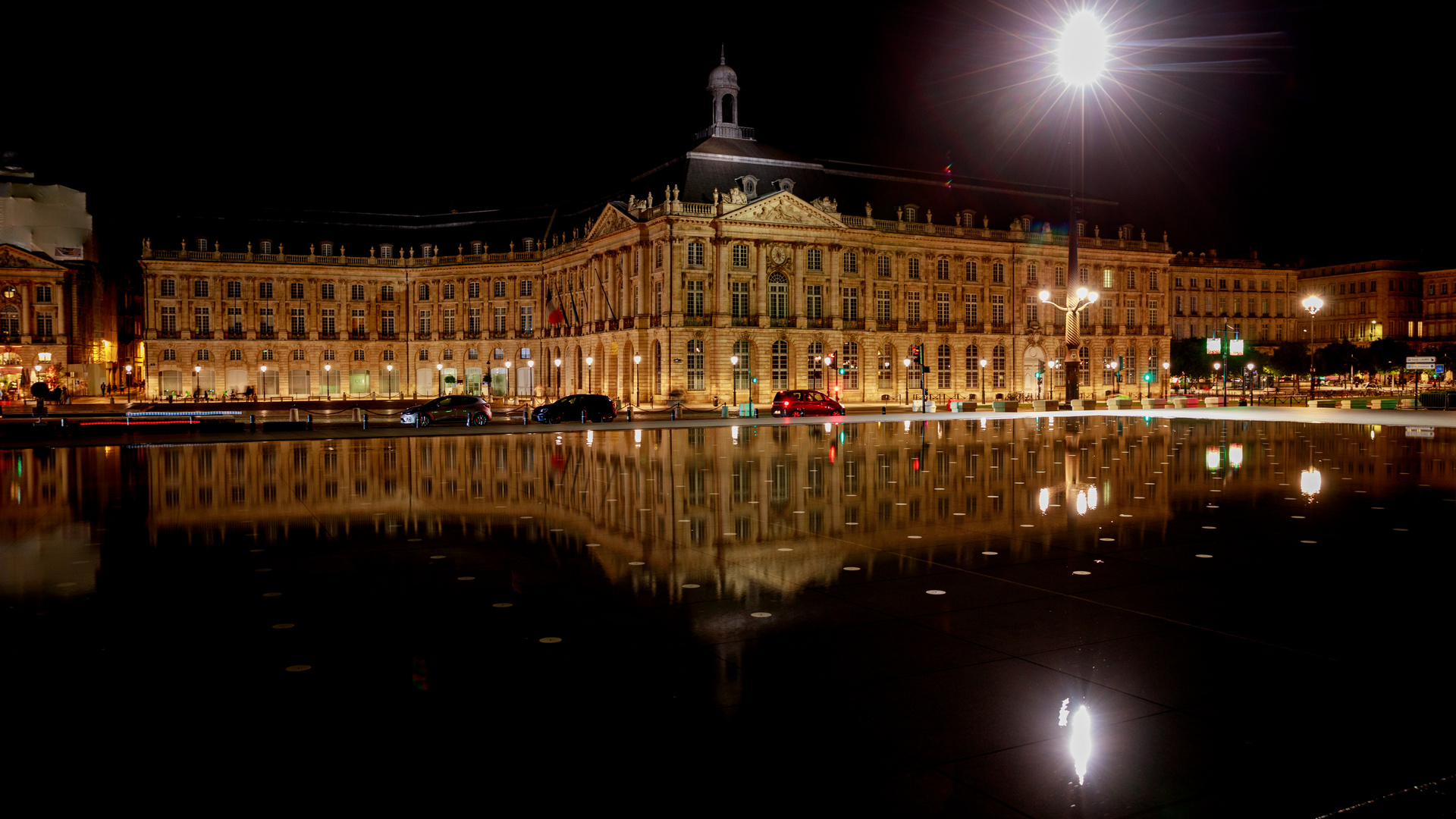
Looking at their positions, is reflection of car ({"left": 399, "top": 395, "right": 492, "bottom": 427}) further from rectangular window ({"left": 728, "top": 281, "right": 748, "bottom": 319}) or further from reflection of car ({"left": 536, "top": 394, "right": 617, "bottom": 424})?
rectangular window ({"left": 728, "top": 281, "right": 748, "bottom": 319})

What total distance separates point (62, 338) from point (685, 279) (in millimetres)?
64621

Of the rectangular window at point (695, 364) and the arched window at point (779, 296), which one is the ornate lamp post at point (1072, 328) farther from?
the rectangular window at point (695, 364)

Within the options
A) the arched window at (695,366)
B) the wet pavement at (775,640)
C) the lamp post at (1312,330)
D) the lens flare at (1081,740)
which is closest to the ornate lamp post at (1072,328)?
the lamp post at (1312,330)

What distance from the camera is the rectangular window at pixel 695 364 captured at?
252 ft

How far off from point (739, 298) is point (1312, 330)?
7387cm

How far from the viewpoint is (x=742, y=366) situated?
3105 inches

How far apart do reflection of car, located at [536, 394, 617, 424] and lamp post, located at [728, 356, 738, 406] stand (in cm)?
2632

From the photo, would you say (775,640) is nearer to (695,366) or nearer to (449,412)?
(449,412)

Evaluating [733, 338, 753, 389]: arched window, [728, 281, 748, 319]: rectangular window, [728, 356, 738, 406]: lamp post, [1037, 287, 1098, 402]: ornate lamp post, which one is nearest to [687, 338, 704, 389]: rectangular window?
[728, 356, 738, 406]: lamp post

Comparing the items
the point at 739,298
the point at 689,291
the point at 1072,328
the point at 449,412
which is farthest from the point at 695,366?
the point at 449,412

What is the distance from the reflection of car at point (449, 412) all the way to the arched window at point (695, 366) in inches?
1186

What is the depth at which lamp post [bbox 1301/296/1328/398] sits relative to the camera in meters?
73.8

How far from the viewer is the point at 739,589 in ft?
32.8

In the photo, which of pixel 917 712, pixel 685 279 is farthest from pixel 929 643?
pixel 685 279
